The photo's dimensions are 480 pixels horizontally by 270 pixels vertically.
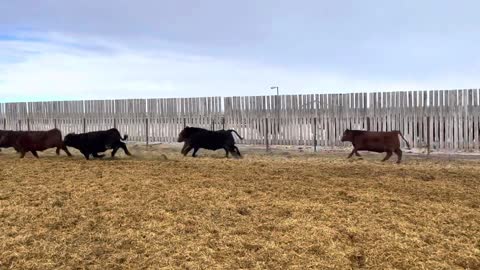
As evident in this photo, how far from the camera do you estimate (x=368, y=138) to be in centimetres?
1374

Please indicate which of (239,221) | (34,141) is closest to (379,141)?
(239,221)

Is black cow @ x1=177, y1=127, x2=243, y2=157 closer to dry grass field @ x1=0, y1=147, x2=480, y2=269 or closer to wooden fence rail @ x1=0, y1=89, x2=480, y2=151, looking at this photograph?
wooden fence rail @ x1=0, y1=89, x2=480, y2=151

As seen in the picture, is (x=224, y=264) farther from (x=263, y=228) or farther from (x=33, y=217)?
(x=33, y=217)

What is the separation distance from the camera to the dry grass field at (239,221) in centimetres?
492

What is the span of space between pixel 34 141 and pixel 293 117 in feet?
32.0

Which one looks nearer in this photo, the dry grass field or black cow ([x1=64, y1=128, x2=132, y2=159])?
the dry grass field

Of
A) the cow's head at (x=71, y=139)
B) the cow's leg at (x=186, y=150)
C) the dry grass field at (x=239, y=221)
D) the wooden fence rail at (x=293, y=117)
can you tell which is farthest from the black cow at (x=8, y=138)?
the wooden fence rail at (x=293, y=117)

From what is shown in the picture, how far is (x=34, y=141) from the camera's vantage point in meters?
13.5

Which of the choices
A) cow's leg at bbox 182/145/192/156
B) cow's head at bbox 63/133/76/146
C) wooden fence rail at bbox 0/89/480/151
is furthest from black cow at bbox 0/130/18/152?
wooden fence rail at bbox 0/89/480/151

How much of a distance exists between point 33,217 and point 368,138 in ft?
31.4

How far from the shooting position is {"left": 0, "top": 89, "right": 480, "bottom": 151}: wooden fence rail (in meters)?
17.0

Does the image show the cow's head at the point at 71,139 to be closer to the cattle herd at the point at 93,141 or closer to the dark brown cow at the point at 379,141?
the cattle herd at the point at 93,141

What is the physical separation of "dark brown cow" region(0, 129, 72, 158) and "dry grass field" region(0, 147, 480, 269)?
168 inches

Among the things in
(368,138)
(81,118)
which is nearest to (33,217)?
(368,138)
